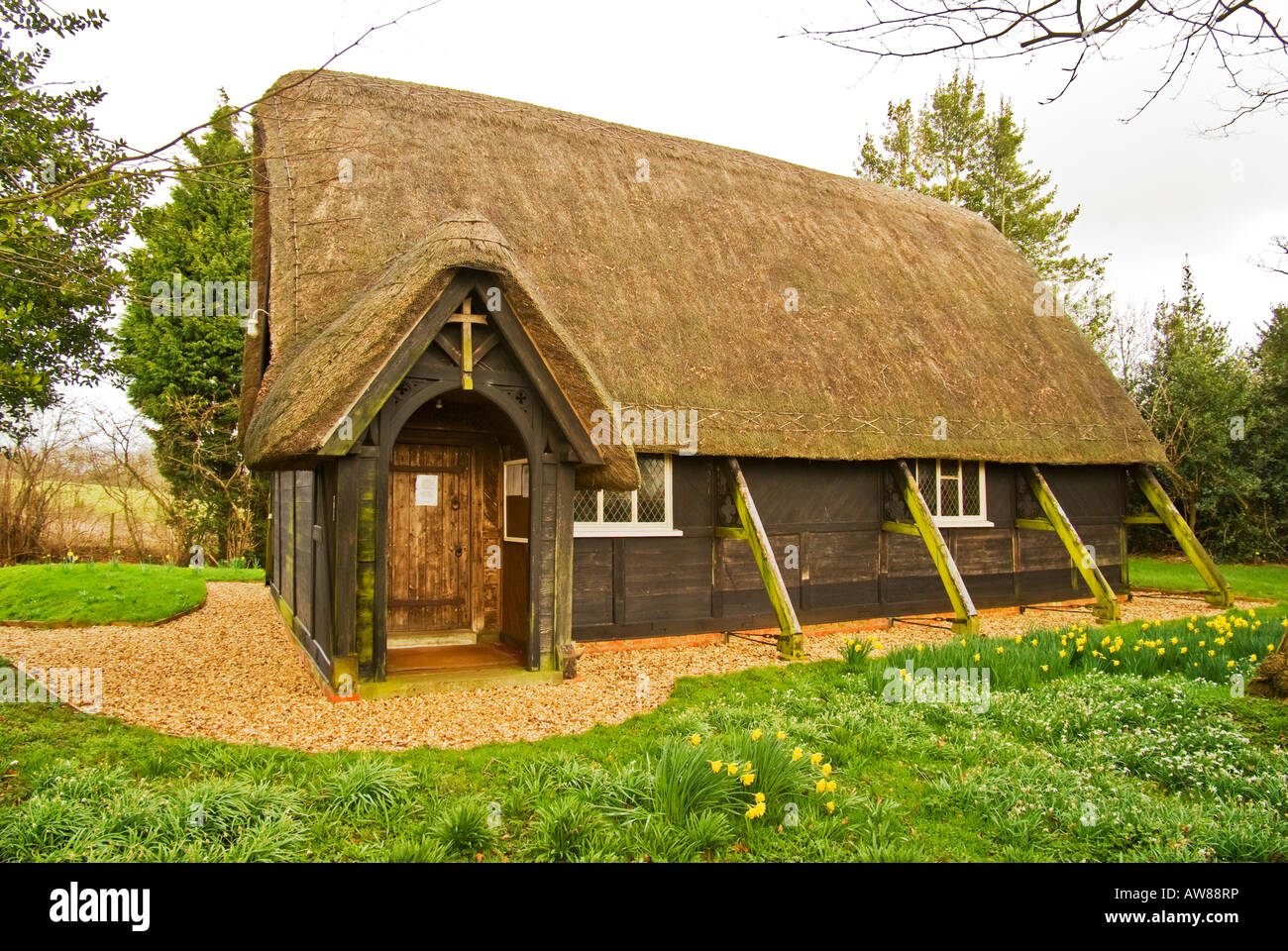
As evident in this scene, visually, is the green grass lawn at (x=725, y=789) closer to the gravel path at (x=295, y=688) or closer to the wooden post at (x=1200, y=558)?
the gravel path at (x=295, y=688)

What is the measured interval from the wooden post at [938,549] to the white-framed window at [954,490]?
1174 mm

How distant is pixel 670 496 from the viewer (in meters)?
10.6

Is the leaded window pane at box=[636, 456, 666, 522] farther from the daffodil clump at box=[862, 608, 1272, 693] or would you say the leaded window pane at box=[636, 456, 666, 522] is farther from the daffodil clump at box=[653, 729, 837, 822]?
the daffodil clump at box=[653, 729, 837, 822]

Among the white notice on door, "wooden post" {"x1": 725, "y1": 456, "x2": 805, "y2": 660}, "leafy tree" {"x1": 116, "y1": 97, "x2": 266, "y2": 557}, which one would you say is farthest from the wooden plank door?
"leafy tree" {"x1": 116, "y1": 97, "x2": 266, "y2": 557}

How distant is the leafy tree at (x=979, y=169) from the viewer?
30.4 meters

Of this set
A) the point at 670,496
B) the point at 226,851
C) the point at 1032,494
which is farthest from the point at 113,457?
the point at 1032,494

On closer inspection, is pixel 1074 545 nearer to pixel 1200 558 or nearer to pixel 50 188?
pixel 1200 558

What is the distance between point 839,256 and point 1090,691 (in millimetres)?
8879

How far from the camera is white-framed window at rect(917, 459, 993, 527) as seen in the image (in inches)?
512

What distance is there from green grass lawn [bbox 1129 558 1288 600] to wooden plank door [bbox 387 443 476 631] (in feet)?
45.9

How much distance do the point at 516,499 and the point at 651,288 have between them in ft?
12.9

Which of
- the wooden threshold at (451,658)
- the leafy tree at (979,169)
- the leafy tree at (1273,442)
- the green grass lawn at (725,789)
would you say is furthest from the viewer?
the leafy tree at (979,169)

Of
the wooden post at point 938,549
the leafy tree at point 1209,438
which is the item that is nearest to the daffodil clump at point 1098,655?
the wooden post at point 938,549

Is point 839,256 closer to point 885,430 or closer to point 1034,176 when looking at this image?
point 885,430
